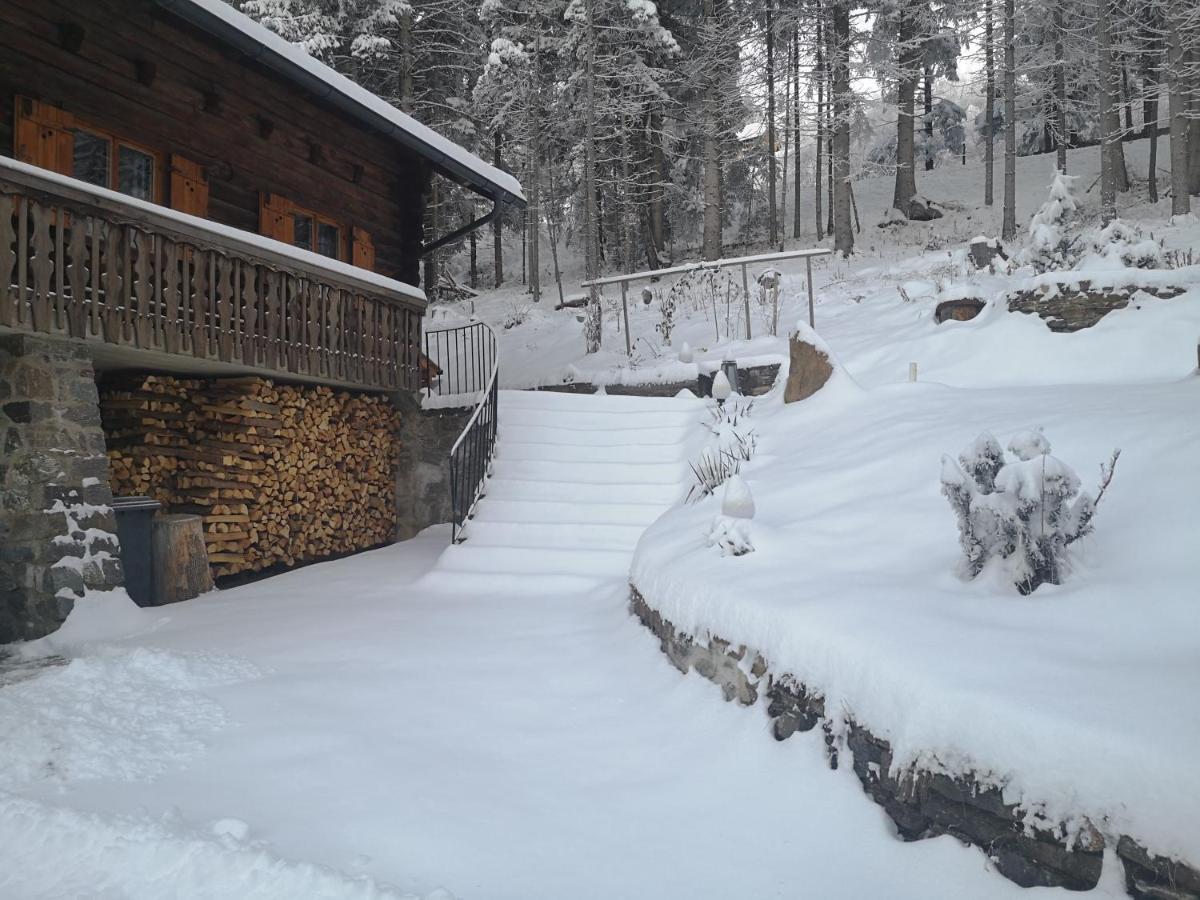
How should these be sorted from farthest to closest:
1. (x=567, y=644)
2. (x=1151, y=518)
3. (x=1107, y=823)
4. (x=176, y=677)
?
1. (x=567, y=644)
2. (x=176, y=677)
3. (x=1151, y=518)
4. (x=1107, y=823)

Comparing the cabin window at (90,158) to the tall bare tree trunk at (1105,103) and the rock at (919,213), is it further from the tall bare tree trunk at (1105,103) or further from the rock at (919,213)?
the rock at (919,213)

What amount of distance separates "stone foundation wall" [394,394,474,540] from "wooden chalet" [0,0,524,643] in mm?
71

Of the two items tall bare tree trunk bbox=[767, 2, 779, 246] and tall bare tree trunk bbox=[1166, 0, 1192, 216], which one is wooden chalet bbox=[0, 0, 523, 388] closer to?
tall bare tree trunk bbox=[767, 2, 779, 246]

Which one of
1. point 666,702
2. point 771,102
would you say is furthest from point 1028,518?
point 771,102

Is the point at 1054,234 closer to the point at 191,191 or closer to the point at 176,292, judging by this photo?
the point at 176,292

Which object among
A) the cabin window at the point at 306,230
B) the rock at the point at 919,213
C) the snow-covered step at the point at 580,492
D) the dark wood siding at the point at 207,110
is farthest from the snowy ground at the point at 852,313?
the dark wood siding at the point at 207,110

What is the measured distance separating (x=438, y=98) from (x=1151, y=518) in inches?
684

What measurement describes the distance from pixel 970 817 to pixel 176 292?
19.6 ft

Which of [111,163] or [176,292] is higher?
[111,163]

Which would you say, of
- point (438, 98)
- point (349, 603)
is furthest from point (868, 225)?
point (349, 603)

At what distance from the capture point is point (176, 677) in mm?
4023

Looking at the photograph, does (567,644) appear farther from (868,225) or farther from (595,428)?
(868,225)

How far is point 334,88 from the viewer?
7.59m

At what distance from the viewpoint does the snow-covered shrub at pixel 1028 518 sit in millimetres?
2861
